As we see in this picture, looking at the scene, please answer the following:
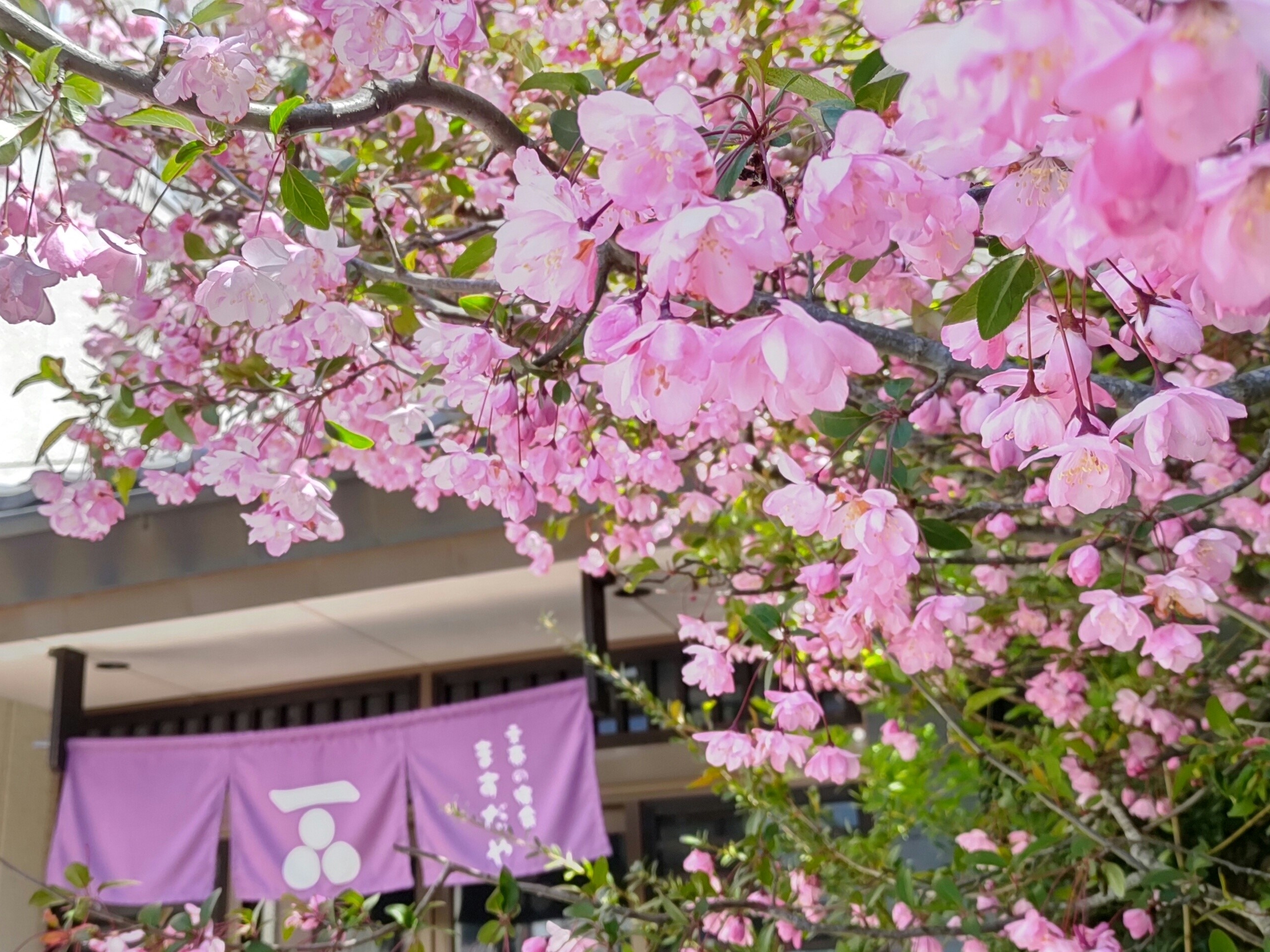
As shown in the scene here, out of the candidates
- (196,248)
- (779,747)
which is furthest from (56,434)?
(779,747)

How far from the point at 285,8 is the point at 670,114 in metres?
2.13

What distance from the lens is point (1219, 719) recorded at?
177cm

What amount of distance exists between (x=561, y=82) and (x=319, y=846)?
3.80 metres

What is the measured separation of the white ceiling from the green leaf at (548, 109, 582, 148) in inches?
108

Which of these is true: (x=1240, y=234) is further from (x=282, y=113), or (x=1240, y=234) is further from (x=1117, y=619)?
(x=1117, y=619)

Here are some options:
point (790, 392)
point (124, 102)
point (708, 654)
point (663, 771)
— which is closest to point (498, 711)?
point (663, 771)

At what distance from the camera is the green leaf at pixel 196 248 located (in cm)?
156

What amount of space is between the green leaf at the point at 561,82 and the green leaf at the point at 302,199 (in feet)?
0.80

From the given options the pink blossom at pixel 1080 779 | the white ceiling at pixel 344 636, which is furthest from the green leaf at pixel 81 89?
the white ceiling at pixel 344 636

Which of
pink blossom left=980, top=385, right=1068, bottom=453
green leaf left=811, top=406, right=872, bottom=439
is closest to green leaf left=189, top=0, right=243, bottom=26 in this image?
green leaf left=811, top=406, right=872, bottom=439

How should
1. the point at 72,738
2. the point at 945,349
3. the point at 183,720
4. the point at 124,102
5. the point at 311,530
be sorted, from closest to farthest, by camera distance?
1. the point at 945,349
2. the point at 124,102
3. the point at 311,530
4. the point at 72,738
5. the point at 183,720

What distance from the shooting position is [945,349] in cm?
123

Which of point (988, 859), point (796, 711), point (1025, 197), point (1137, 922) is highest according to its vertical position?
point (1025, 197)

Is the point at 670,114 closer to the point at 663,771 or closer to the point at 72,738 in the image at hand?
the point at 663,771
